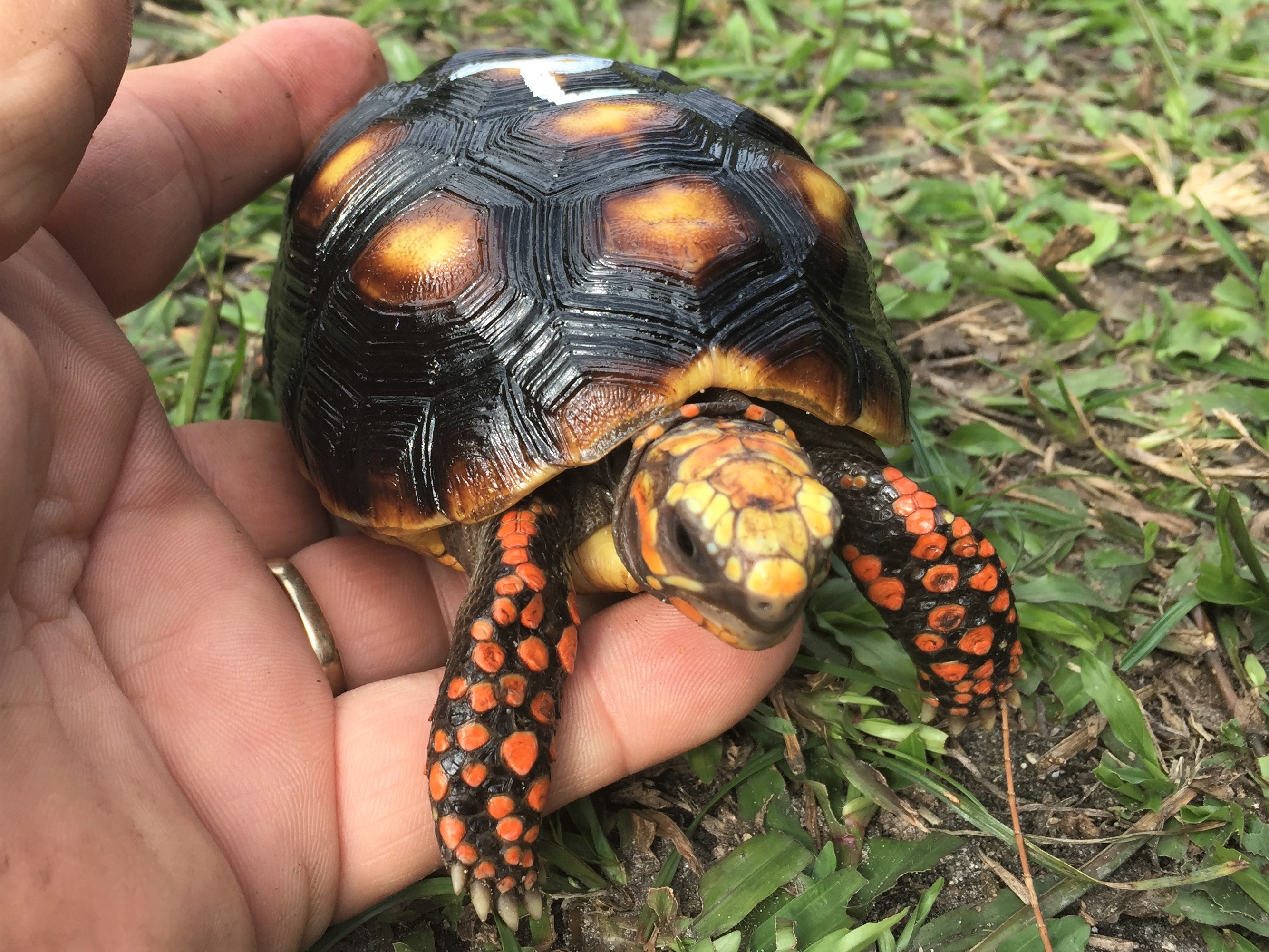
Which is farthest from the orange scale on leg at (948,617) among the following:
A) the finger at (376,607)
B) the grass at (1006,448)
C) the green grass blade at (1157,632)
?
the finger at (376,607)

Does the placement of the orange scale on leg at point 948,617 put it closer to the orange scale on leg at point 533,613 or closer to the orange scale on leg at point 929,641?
the orange scale on leg at point 929,641

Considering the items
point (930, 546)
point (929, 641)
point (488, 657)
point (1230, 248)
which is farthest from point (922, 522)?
point (1230, 248)

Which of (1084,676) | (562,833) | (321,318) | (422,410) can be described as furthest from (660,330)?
(1084,676)

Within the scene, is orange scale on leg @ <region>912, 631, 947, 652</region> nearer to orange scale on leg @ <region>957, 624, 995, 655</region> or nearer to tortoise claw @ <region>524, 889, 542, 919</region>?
orange scale on leg @ <region>957, 624, 995, 655</region>

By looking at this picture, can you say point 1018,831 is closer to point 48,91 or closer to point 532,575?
point 532,575

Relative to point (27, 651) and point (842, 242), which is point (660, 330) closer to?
point (842, 242)
